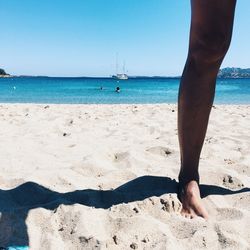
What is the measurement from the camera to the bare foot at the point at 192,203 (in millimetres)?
1891

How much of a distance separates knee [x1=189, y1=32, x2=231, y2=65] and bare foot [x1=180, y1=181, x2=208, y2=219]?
2.01 feet

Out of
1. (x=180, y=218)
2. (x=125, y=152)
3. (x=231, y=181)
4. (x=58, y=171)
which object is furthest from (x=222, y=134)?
(x=180, y=218)

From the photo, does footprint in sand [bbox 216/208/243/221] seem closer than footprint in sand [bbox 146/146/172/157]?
Yes

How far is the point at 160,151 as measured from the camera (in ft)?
10.6

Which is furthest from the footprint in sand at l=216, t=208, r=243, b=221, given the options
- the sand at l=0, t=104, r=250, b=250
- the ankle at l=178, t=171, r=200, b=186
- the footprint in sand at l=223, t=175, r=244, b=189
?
the footprint in sand at l=223, t=175, r=244, b=189

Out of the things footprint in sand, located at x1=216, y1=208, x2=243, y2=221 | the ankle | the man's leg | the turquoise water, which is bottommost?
the turquoise water

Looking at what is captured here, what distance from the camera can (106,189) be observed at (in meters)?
2.26

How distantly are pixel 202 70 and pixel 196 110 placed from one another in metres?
0.19

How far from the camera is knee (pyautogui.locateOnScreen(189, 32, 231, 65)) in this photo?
1812 mm

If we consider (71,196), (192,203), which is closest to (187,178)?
(192,203)

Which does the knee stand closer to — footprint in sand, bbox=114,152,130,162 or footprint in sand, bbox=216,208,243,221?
footprint in sand, bbox=216,208,243,221

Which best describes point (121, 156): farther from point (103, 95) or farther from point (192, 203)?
point (103, 95)

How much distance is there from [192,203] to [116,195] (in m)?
0.42

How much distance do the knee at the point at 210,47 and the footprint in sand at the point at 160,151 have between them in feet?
4.48
